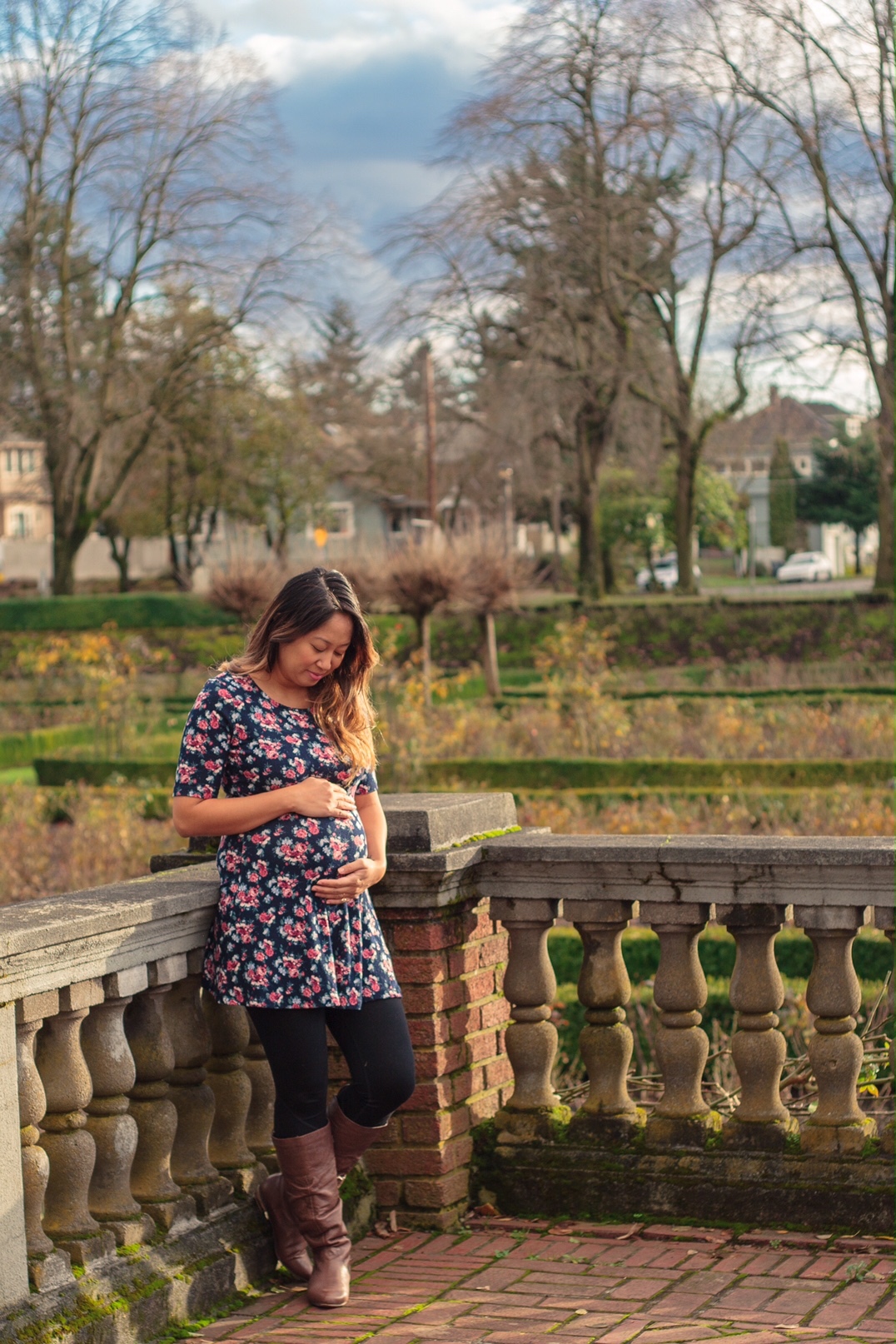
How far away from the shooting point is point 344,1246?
3.45 meters

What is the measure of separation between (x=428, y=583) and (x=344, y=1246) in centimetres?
1616

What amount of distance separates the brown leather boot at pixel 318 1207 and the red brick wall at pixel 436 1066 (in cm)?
51

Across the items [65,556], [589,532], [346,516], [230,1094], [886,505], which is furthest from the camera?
[346,516]

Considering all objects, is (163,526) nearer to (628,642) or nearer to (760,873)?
(628,642)

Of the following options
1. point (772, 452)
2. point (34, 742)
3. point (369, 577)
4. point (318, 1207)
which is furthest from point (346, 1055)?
point (772, 452)

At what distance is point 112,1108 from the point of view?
3.13 m

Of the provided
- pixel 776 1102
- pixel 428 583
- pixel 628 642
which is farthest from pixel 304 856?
pixel 628 642

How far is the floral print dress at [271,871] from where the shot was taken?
10.8ft

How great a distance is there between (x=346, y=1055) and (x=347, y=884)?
1.38ft

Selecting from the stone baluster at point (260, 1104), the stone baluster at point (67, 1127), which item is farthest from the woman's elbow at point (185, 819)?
the stone baluster at point (260, 1104)

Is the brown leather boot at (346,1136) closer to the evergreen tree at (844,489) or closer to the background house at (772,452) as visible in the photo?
the background house at (772,452)

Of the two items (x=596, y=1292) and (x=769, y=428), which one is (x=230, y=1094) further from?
(x=769, y=428)

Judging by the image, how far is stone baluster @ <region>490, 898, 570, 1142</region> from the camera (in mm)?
4004

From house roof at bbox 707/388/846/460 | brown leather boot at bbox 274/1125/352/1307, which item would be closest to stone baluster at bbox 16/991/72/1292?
brown leather boot at bbox 274/1125/352/1307
